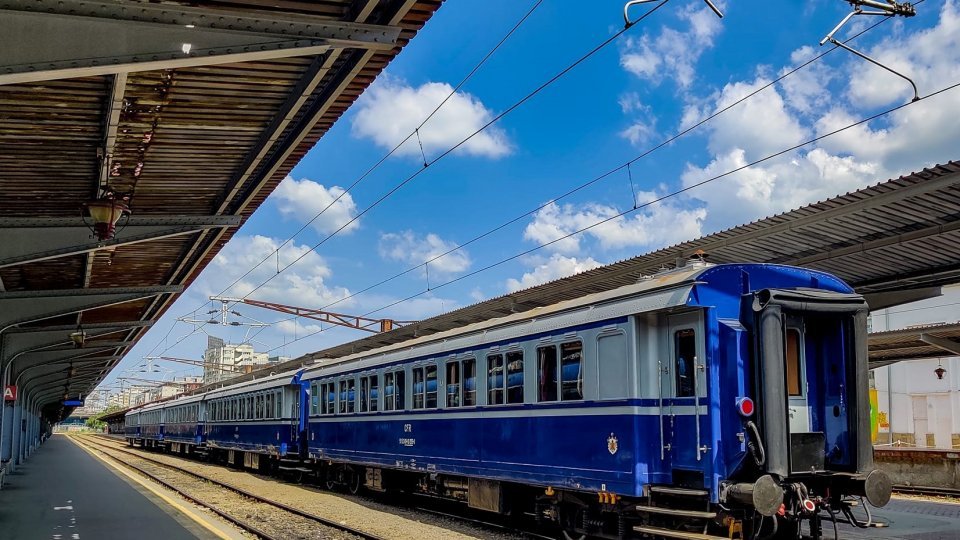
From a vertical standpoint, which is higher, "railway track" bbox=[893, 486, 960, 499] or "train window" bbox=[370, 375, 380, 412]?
"train window" bbox=[370, 375, 380, 412]

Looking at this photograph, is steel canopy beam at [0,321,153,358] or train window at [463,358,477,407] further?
steel canopy beam at [0,321,153,358]

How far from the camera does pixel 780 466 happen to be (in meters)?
8.59

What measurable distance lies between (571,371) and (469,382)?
3.01 meters

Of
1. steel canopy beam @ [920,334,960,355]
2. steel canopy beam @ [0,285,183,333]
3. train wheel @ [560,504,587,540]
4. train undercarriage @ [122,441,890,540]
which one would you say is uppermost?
steel canopy beam @ [0,285,183,333]

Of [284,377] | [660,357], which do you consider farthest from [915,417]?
[660,357]

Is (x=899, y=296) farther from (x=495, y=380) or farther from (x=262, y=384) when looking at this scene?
(x=262, y=384)

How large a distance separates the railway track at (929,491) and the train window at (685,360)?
1133cm

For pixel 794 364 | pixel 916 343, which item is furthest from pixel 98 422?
pixel 794 364

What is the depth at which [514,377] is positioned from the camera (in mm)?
12031

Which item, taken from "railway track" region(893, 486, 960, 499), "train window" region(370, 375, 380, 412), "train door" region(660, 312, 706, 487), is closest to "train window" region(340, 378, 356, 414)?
"train window" region(370, 375, 380, 412)

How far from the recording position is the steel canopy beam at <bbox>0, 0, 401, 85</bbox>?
600 cm

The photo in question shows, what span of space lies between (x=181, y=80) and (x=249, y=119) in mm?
1251

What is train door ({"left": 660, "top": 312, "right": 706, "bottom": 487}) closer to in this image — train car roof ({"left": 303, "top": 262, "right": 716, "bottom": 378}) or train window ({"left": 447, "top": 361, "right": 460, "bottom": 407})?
train car roof ({"left": 303, "top": 262, "right": 716, "bottom": 378})

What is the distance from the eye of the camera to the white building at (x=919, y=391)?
1496 inches
